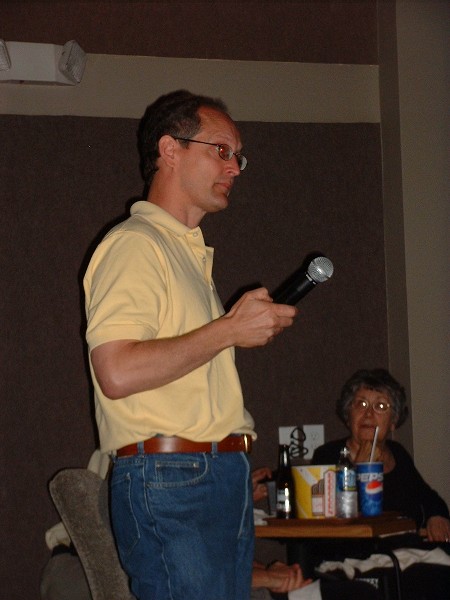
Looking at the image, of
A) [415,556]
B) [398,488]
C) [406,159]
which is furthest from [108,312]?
[406,159]

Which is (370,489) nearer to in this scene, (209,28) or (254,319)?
(254,319)

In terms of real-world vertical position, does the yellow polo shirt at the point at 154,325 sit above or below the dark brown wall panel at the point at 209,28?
below

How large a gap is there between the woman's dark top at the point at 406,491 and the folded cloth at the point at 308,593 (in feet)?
2.61

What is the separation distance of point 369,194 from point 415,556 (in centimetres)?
174

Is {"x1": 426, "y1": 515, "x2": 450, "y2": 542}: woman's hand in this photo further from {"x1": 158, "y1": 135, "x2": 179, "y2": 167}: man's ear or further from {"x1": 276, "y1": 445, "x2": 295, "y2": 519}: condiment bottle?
{"x1": 158, "y1": 135, "x2": 179, "y2": 167}: man's ear

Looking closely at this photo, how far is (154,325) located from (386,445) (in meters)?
2.21

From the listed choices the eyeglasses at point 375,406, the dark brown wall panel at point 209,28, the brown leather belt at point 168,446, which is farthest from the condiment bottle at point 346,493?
the dark brown wall panel at point 209,28

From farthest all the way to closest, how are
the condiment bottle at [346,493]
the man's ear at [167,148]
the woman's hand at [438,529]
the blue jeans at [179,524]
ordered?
the woman's hand at [438,529], the condiment bottle at [346,493], the man's ear at [167,148], the blue jeans at [179,524]

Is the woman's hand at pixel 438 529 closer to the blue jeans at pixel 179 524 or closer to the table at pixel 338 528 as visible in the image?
the table at pixel 338 528

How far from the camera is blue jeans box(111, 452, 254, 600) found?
1.41 m

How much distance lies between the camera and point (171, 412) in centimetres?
150

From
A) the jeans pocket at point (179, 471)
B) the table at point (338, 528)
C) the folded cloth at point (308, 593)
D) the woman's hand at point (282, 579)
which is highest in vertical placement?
the jeans pocket at point (179, 471)

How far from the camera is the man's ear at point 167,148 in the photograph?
1853 mm

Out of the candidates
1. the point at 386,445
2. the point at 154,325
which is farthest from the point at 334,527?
the point at 154,325
